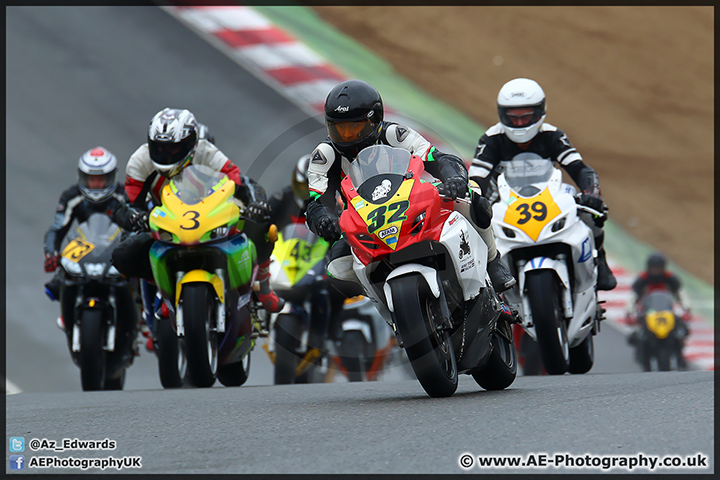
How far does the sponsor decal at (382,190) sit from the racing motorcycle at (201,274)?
228cm

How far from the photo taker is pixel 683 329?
1306 cm

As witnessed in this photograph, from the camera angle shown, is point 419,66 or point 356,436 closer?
point 356,436

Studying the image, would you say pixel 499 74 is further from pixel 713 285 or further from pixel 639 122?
pixel 713 285

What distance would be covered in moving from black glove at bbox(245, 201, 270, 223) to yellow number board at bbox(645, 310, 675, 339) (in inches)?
253

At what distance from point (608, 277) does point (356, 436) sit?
4599 millimetres

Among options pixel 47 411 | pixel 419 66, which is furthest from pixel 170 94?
pixel 47 411

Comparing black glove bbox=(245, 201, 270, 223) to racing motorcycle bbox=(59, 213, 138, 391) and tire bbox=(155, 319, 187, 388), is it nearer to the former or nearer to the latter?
tire bbox=(155, 319, 187, 388)

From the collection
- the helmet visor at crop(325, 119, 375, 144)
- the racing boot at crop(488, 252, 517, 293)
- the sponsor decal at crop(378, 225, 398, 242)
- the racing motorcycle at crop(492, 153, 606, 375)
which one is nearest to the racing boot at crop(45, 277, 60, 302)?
the racing motorcycle at crop(492, 153, 606, 375)

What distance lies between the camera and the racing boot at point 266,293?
8.80 metres

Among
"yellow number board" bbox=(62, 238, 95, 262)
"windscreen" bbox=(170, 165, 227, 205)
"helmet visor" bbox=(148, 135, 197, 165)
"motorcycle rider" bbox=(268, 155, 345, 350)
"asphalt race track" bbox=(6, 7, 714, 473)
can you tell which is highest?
"motorcycle rider" bbox=(268, 155, 345, 350)

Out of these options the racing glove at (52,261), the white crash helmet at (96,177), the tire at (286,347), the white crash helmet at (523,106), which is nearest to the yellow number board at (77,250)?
the racing glove at (52,261)

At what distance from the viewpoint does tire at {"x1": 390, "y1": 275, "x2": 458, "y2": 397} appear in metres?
5.31

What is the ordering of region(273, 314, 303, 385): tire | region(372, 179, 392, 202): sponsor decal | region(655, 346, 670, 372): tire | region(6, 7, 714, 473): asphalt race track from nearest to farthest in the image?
region(6, 7, 714, 473): asphalt race track → region(372, 179, 392, 202): sponsor decal → region(273, 314, 303, 385): tire → region(655, 346, 670, 372): tire

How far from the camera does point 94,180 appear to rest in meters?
9.93
